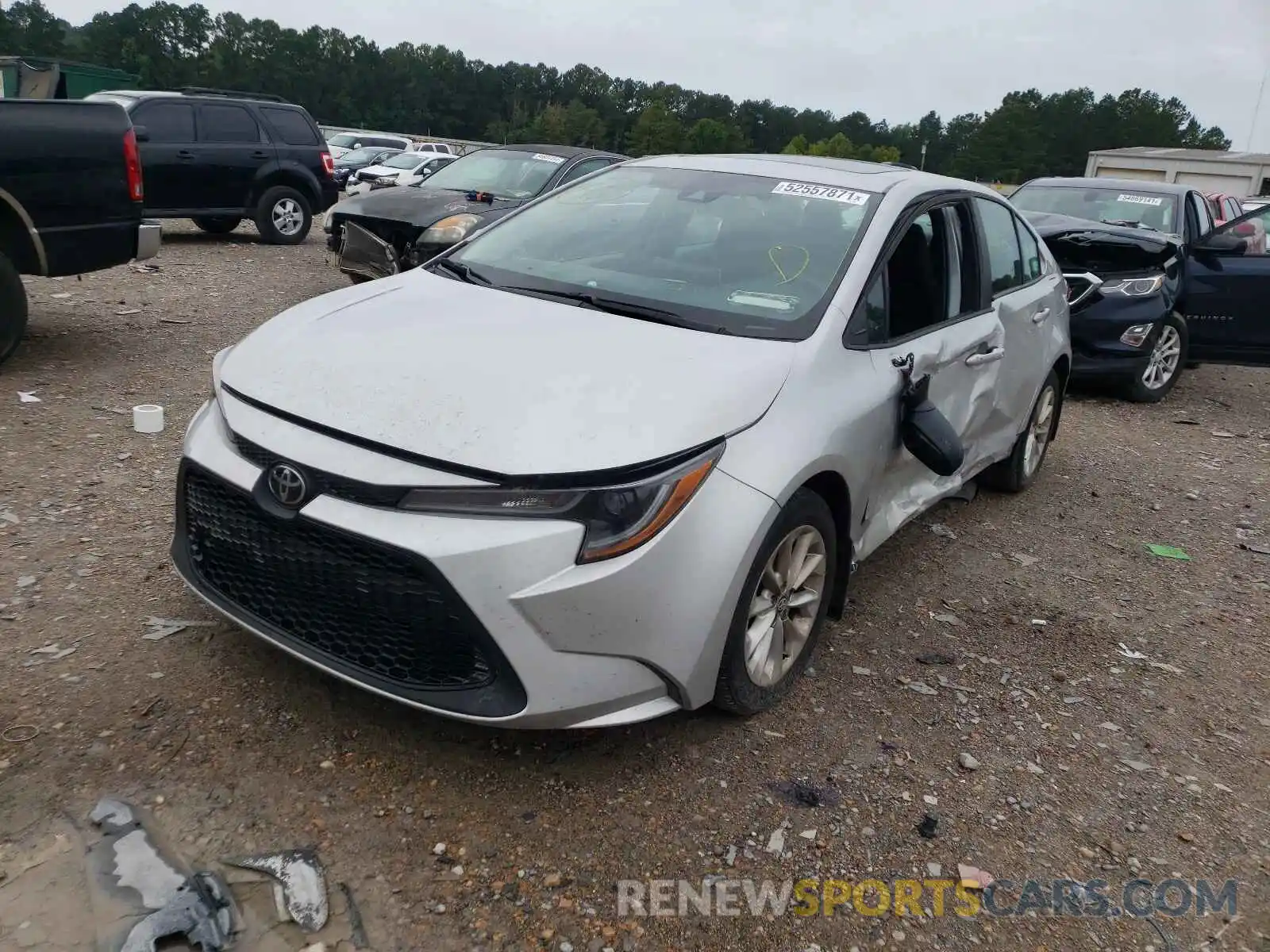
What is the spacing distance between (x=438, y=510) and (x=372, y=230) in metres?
7.04

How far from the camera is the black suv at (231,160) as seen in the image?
11.3 m

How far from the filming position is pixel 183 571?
2963 mm

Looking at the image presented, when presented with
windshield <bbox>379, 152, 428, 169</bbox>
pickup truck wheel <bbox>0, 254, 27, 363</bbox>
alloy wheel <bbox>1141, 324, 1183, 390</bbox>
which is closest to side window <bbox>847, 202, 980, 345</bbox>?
alloy wheel <bbox>1141, 324, 1183, 390</bbox>

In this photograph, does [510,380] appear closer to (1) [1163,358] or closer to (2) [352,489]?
(2) [352,489]

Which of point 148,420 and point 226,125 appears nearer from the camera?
point 148,420

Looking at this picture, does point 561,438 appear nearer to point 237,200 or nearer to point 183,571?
point 183,571

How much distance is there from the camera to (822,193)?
3.83 m

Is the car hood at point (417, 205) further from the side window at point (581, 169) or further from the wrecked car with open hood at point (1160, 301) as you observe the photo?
the wrecked car with open hood at point (1160, 301)

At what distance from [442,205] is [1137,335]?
594cm

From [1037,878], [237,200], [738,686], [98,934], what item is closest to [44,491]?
[98,934]

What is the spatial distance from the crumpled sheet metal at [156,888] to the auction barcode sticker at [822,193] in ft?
9.85

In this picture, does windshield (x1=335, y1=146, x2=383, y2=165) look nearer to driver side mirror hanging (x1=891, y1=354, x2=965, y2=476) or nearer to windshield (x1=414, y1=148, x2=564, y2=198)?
windshield (x1=414, y1=148, x2=564, y2=198)

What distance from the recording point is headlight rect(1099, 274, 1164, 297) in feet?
25.9
